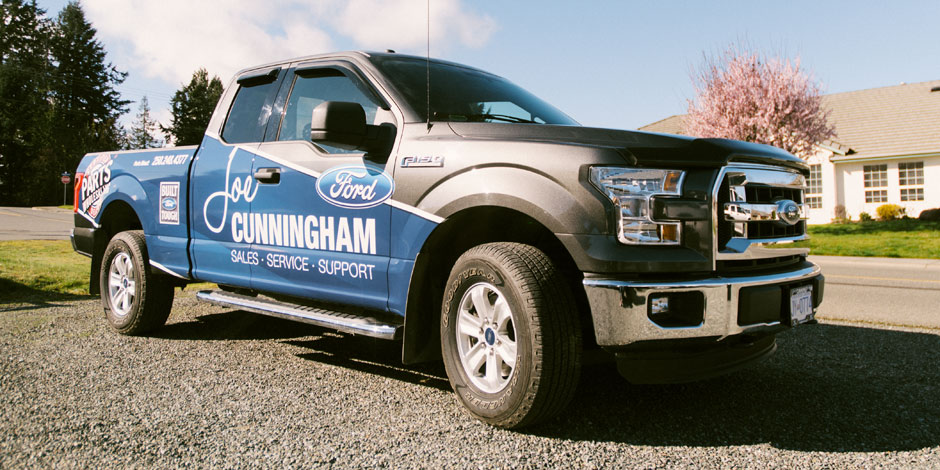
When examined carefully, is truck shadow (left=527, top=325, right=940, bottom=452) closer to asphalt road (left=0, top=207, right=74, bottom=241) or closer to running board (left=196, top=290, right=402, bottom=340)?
running board (left=196, top=290, right=402, bottom=340)

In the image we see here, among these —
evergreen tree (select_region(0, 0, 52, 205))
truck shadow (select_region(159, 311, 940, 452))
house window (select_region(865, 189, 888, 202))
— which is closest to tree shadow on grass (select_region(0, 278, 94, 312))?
truck shadow (select_region(159, 311, 940, 452))

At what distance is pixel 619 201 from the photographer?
2805 millimetres

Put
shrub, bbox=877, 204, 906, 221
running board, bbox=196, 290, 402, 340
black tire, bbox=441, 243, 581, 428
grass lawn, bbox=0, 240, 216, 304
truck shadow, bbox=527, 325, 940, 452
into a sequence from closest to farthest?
black tire, bbox=441, 243, 581, 428, truck shadow, bbox=527, 325, 940, 452, running board, bbox=196, 290, 402, 340, grass lawn, bbox=0, 240, 216, 304, shrub, bbox=877, 204, 906, 221

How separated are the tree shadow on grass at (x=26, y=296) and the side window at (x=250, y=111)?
3296 millimetres

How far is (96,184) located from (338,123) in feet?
11.5

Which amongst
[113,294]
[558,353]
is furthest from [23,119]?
[558,353]

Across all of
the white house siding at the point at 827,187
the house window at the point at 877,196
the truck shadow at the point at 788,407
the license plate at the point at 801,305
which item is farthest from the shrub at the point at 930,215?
the license plate at the point at 801,305

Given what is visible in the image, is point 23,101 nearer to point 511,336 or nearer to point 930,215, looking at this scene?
point 930,215

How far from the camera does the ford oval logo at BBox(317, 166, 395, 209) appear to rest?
3592mm

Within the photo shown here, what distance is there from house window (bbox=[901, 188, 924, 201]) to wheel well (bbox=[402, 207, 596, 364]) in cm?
2873

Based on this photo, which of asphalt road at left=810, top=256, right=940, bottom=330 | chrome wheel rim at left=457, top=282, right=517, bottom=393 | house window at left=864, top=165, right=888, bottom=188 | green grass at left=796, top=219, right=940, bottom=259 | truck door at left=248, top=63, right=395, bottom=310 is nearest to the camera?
chrome wheel rim at left=457, top=282, right=517, bottom=393

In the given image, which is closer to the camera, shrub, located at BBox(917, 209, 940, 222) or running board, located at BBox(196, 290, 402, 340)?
running board, located at BBox(196, 290, 402, 340)

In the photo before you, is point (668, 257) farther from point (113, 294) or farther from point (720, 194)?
point (113, 294)

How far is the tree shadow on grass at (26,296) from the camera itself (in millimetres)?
6723
